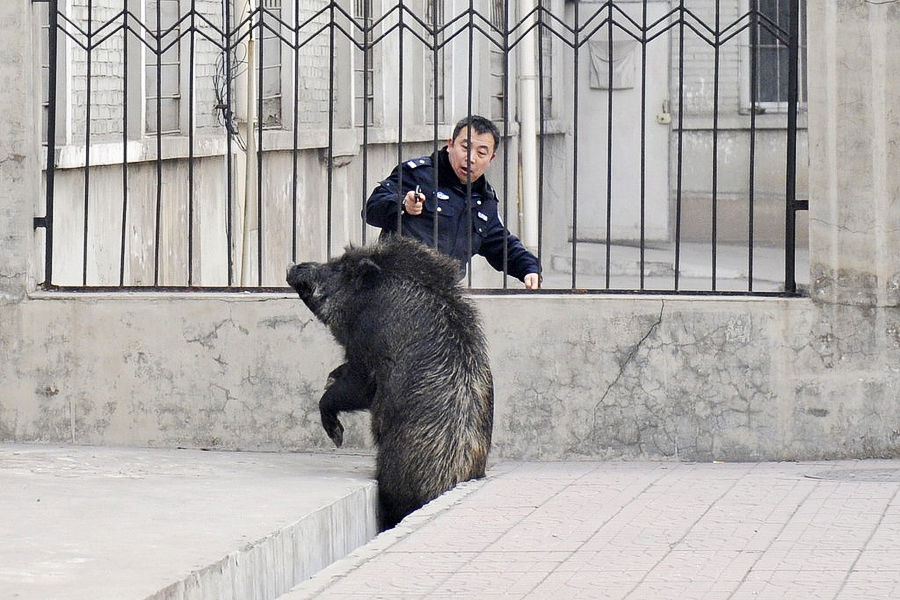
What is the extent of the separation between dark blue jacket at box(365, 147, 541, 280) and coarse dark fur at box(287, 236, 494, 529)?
972 millimetres

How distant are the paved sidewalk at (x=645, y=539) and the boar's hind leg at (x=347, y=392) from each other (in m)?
0.58

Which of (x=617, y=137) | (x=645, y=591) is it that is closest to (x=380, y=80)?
(x=617, y=137)

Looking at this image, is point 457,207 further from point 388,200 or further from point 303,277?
point 303,277

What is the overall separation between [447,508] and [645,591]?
146 cm

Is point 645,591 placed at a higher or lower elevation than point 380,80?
lower

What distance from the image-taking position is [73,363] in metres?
7.86

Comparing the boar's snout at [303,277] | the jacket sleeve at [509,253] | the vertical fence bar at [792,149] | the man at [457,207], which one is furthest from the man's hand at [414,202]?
the vertical fence bar at [792,149]

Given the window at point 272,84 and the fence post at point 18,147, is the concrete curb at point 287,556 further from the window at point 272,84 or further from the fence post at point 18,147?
the window at point 272,84

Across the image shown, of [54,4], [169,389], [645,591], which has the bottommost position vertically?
[645,591]

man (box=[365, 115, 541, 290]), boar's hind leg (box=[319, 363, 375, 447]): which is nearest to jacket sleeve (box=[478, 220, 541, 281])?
man (box=[365, 115, 541, 290])

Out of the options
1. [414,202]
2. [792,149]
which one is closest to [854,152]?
[792,149]

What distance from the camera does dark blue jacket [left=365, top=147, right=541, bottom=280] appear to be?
26.1 feet

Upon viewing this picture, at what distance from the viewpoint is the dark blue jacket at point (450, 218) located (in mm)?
7957

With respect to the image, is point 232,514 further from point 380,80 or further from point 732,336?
point 380,80
